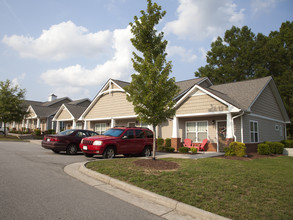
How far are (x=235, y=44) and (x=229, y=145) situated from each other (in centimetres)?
3467

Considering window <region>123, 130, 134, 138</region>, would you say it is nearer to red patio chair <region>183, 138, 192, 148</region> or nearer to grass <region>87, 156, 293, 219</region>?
grass <region>87, 156, 293, 219</region>

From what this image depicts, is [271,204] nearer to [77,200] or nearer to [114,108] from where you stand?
[77,200]

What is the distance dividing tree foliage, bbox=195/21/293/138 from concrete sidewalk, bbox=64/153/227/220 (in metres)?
33.6

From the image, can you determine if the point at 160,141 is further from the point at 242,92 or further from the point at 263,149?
the point at 242,92

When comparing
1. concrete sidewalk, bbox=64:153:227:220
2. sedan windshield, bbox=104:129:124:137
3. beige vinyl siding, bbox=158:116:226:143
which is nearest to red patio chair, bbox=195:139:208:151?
beige vinyl siding, bbox=158:116:226:143

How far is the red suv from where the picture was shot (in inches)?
431

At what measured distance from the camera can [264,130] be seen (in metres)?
18.7

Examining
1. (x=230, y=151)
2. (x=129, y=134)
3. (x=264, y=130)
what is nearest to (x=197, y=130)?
(x=230, y=151)

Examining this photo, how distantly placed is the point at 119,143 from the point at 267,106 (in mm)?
14773

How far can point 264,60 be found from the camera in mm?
37562

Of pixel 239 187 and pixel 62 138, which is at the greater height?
pixel 62 138

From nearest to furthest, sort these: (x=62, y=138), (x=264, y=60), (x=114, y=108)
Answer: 1. (x=62, y=138)
2. (x=114, y=108)
3. (x=264, y=60)

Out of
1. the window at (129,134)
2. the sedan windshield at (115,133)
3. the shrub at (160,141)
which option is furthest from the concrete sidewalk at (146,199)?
the shrub at (160,141)

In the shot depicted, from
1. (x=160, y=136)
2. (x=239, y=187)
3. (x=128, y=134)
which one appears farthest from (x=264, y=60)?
(x=239, y=187)
